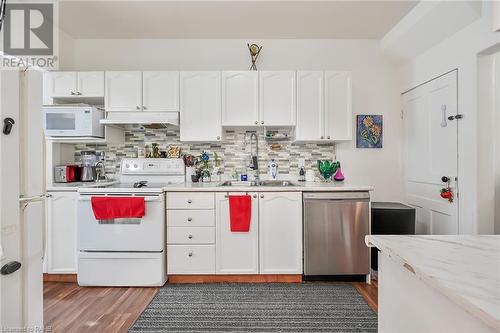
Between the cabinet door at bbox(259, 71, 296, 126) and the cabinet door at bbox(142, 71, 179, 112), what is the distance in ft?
3.07

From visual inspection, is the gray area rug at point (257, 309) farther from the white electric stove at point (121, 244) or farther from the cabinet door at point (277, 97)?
the cabinet door at point (277, 97)

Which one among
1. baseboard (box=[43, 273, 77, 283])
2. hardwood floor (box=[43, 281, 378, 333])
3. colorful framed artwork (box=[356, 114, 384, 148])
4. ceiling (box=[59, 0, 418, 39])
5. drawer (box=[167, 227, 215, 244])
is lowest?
hardwood floor (box=[43, 281, 378, 333])

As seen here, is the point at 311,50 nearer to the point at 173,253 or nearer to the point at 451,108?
the point at 451,108

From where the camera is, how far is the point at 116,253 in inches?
101

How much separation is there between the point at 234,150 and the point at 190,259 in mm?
1329

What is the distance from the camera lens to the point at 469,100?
7.69 ft

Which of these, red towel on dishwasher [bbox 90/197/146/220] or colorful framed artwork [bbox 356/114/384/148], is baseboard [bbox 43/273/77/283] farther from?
colorful framed artwork [bbox 356/114/384/148]

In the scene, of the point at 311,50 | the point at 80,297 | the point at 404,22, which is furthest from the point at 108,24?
the point at 404,22

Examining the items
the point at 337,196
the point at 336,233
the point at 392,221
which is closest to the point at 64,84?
the point at 337,196

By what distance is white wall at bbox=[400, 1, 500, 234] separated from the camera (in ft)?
7.30

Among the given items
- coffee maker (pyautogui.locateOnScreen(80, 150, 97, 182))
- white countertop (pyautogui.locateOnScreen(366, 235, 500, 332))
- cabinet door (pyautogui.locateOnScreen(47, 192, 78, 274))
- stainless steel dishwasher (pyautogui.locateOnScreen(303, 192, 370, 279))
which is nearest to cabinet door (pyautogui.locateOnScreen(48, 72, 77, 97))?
coffee maker (pyautogui.locateOnScreen(80, 150, 97, 182))

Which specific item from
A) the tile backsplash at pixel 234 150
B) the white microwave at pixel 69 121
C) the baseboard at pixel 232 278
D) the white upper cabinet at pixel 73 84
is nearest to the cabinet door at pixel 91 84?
the white upper cabinet at pixel 73 84

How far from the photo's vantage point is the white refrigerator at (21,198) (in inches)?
46.9

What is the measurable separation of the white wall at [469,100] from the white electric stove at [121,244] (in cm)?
275
